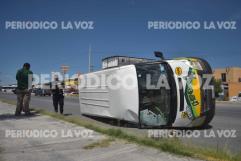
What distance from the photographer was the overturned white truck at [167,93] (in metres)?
9.23

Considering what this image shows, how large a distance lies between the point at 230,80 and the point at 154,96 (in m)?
78.4

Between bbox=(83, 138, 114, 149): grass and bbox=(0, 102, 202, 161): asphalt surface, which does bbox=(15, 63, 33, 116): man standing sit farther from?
bbox=(83, 138, 114, 149): grass

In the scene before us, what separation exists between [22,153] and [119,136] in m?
2.38

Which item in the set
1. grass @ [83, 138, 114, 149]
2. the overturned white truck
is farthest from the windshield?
grass @ [83, 138, 114, 149]

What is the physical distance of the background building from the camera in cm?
7600

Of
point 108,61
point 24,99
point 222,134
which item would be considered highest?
point 108,61

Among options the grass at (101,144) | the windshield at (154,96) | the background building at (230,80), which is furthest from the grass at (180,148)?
the background building at (230,80)

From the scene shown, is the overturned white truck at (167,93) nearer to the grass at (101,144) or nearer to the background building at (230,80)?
the grass at (101,144)

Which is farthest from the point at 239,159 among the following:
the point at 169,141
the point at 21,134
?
the point at 21,134

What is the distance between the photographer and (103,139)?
748cm

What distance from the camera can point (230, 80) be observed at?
83250 millimetres

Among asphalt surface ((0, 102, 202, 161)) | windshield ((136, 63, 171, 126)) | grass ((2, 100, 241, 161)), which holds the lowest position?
asphalt surface ((0, 102, 202, 161))

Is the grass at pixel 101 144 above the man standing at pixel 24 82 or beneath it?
beneath

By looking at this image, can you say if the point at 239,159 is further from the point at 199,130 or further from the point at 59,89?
the point at 59,89
